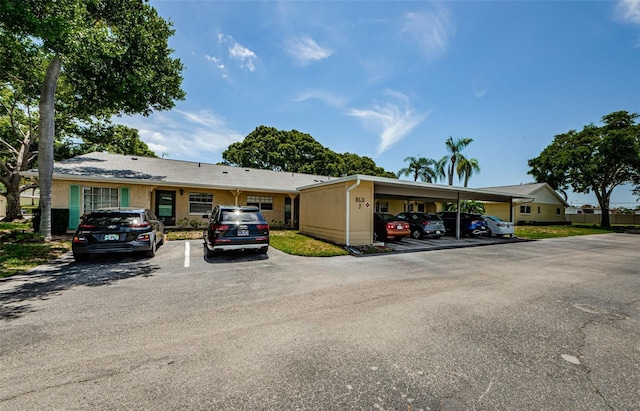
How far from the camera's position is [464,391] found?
2.34 meters

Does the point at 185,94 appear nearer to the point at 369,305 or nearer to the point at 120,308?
the point at 120,308

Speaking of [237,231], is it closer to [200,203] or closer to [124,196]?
[200,203]

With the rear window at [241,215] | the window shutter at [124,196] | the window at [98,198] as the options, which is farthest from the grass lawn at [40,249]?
the window shutter at [124,196]

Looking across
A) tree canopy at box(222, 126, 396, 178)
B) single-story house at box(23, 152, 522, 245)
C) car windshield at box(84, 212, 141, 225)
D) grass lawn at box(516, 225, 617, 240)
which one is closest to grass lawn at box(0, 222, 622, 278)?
single-story house at box(23, 152, 522, 245)

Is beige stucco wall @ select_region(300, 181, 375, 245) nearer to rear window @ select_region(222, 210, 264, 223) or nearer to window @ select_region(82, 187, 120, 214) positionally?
rear window @ select_region(222, 210, 264, 223)

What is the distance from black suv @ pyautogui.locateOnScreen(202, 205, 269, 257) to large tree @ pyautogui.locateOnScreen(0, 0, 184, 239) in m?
7.16

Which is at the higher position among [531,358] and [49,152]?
[49,152]

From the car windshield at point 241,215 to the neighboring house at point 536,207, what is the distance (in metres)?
27.7

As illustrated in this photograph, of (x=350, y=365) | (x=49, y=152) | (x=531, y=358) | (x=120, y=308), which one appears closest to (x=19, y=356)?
(x=120, y=308)

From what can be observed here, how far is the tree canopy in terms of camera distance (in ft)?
110

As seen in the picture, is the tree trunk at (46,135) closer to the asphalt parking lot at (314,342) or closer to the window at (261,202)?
the asphalt parking lot at (314,342)

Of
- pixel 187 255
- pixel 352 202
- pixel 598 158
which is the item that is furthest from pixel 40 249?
pixel 598 158

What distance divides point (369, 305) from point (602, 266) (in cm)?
880

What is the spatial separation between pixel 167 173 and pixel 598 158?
122 feet
